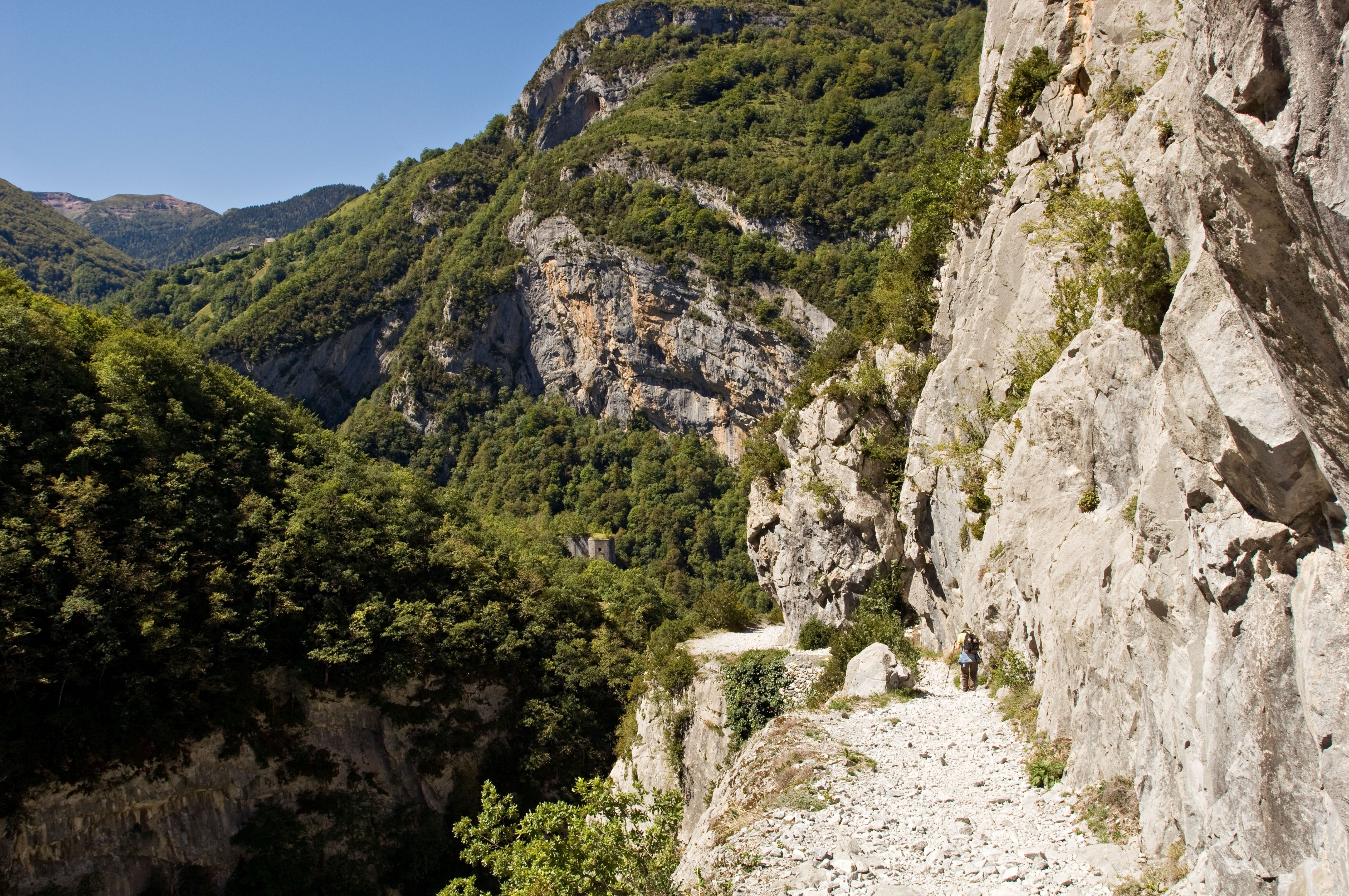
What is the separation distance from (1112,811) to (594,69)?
12473cm

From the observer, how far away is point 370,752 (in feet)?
87.6

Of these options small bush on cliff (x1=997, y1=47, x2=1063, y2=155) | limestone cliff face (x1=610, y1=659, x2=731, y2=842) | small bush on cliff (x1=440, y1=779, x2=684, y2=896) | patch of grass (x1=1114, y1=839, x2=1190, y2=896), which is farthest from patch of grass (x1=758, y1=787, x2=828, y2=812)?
small bush on cliff (x1=997, y1=47, x2=1063, y2=155)

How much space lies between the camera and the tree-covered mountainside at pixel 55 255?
4820 inches

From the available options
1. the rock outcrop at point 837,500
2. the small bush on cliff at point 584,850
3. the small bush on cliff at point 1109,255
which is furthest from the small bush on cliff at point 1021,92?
the small bush on cliff at point 584,850

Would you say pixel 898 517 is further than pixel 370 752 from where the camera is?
No

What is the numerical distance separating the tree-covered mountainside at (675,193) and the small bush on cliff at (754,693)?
40.1 m

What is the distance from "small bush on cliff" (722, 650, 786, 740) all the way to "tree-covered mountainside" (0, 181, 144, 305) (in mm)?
134019

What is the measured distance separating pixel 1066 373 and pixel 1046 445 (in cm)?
112

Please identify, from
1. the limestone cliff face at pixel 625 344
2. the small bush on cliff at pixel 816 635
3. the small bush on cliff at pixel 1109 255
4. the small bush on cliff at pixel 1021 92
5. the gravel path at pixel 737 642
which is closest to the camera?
the small bush on cliff at pixel 1109 255

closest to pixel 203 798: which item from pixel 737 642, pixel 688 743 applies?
pixel 688 743

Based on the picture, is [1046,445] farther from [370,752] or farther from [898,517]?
[370,752]

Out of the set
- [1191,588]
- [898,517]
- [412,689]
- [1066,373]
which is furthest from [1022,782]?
[412,689]

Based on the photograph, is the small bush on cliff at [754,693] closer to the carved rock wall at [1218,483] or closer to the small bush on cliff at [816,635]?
the small bush on cliff at [816,635]

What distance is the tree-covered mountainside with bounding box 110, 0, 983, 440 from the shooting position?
248ft
